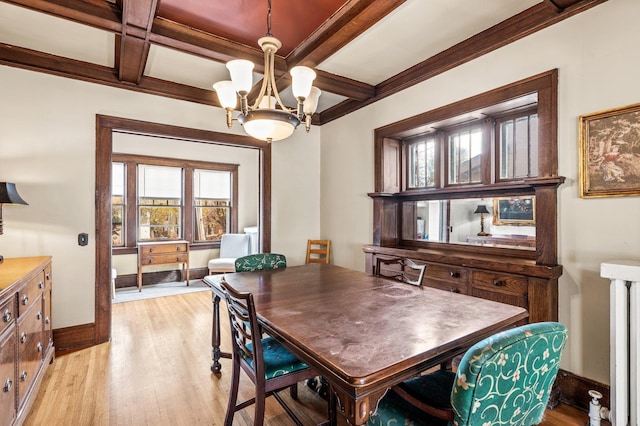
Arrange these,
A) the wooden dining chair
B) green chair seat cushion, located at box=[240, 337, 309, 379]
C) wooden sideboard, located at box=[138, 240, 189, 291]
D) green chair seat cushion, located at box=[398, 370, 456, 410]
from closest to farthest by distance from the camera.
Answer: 1. green chair seat cushion, located at box=[398, 370, 456, 410]
2. the wooden dining chair
3. green chair seat cushion, located at box=[240, 337, 309, 379]
4. wooden sideboard, located at box=[138, 240, 189, 291]

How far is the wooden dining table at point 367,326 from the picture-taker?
105 centimetres

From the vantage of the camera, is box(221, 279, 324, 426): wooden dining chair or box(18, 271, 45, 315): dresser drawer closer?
box(221, 279, 324, 426): wooden dining chair

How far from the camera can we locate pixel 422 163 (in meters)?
3.56

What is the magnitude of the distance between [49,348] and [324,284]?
2.42 m

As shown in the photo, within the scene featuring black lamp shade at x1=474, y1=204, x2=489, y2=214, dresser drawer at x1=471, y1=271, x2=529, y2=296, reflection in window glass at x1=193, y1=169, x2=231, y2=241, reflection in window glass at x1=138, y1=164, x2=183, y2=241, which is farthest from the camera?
reflection in window glass at x1=193, y1=169, x2=231, y2=241

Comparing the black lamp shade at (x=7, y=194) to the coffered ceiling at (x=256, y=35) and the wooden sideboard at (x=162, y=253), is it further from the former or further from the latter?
the wooden sideboard at (x=162, y=253)

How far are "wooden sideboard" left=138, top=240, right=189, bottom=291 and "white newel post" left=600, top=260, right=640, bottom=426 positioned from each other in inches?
227

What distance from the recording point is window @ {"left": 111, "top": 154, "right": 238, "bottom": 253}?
19.1 ft

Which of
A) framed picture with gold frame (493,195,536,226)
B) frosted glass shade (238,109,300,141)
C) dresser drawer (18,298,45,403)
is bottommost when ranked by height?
dresser drawer (18,298,45,403)

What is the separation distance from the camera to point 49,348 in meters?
2.68

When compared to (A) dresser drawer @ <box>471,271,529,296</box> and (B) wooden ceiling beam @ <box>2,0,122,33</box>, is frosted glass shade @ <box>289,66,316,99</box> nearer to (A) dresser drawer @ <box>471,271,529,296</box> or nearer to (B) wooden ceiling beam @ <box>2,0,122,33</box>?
(B) wooden ceiling beam @ <box>2,0,122,33</box>

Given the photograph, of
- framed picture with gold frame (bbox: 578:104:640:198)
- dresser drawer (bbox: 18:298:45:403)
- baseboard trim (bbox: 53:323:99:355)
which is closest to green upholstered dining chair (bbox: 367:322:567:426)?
framed picture with gold frame (bbox: 578:104:640:198)

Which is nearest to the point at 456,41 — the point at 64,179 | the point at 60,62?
the point at 60,62

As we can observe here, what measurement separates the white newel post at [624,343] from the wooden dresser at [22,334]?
3.12 metres
